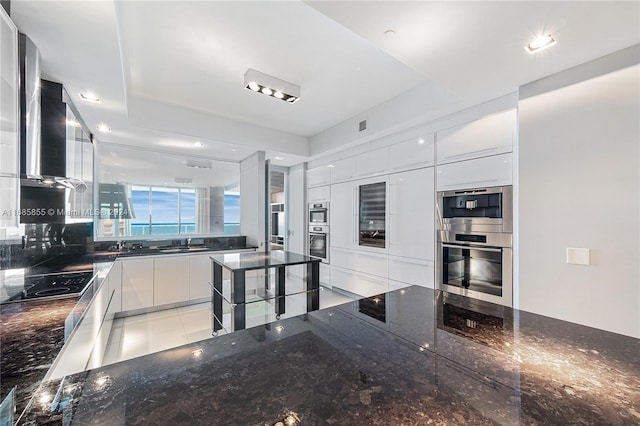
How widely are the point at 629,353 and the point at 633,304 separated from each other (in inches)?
54.8

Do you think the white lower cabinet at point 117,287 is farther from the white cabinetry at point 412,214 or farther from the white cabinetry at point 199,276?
the white cabinetry at point 412,214

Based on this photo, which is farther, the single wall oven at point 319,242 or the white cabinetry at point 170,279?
the single wall oven at point 319,242

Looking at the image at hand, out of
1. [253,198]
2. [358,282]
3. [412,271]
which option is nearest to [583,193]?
[412,271]

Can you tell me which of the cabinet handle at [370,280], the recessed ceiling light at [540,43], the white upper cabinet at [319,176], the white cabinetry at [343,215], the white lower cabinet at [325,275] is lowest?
the white lower cabinet at [325,275]

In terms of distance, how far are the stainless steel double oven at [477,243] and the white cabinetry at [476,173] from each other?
6cm

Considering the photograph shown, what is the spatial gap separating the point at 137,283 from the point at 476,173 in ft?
12.9

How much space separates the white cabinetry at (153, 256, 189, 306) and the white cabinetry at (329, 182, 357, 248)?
7.00ft

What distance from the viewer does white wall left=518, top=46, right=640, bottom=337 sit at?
1.72m

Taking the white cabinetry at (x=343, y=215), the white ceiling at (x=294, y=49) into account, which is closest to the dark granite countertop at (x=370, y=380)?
the white ceiling at (x=294, y=49)

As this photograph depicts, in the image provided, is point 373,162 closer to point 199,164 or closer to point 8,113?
point 199,164

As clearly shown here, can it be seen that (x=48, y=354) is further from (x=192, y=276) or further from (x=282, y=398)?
(x=192, y=276)

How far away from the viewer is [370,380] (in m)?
0.64

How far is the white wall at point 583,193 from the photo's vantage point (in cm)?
172

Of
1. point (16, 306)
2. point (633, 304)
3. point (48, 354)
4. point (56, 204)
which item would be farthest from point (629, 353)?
point (56, 204)
